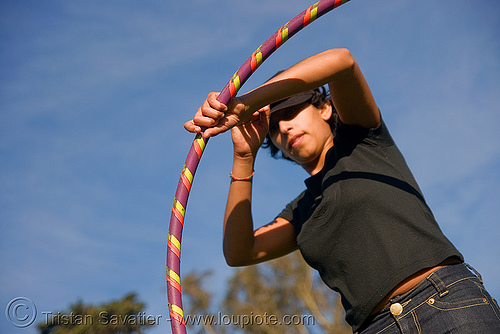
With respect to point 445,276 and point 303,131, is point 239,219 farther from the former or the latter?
point 445,276

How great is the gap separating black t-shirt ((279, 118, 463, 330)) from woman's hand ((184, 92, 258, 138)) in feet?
2.59

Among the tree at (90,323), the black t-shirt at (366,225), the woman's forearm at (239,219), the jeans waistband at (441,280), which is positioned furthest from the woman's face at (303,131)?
the tree at (90,323)

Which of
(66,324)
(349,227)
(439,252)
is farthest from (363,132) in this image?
(66,324)

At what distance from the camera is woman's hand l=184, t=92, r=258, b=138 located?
2676 mm

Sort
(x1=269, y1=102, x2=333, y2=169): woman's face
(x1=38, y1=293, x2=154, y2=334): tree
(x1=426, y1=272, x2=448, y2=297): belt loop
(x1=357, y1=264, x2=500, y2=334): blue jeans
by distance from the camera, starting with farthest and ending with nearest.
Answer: (x1=38, y1=293, x2=154, y2=334): tree, (x1=269, y1=102, x2=333, y2=169): woman's face, (x1=426, y1=272, x2=448, y2=297): belt loop, (x1=357, y1=264, x2=500, y2=334): blue jeans

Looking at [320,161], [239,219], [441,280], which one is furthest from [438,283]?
[239,219]

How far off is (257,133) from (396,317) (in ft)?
4.70

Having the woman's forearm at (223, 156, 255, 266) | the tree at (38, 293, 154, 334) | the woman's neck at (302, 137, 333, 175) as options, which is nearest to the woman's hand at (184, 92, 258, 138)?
the woman's forearm at (223, 156, 255, 266)

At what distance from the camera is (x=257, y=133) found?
10.9ft

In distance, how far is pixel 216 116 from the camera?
2.67m

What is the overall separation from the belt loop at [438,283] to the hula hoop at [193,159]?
1395mm

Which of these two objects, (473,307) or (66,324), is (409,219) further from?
(66,324)

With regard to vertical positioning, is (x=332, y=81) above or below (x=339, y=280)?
above

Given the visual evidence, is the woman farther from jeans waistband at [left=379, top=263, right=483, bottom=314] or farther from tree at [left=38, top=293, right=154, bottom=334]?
tree at [left=38, top=293, right=154, bottom=334]
